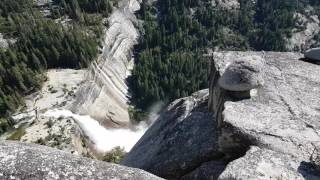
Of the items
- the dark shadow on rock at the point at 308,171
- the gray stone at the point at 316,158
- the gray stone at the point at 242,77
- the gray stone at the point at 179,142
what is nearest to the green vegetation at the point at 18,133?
the gray stone at the point at 179,142

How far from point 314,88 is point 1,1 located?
426 ft

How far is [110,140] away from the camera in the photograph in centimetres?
8594

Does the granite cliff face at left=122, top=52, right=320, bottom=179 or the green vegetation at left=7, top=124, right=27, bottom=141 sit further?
the green vegetation at left=7, top=124, right=27, bottom=141

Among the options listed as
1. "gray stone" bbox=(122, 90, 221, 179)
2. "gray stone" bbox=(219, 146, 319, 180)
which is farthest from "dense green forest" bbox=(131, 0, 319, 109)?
Result: "gray stone" bbox=(219, 146, 319, 180)

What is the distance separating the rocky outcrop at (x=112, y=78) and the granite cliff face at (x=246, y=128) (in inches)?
2419

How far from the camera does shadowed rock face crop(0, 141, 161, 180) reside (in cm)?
1675

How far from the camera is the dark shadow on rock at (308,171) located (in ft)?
60.0

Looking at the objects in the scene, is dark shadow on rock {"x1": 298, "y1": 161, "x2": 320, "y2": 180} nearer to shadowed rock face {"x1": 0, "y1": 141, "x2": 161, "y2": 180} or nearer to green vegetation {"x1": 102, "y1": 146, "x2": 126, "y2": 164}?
shadowed rock face {"x1": 0, "y1": 141, "x2": 161, "y2": 180}

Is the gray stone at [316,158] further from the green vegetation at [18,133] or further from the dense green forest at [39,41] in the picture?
the dense green forest at [39,41]

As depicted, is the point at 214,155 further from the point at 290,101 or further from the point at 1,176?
the point at 1,176

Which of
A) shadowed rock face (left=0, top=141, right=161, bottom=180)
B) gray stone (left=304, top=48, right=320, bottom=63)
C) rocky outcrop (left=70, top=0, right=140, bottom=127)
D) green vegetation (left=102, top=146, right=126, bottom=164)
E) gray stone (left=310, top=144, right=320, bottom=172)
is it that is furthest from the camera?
rocky outcrop (left=70, top=0, right=140, bottom=127)

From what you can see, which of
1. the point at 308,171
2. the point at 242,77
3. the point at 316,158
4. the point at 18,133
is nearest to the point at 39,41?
the point at 18,133

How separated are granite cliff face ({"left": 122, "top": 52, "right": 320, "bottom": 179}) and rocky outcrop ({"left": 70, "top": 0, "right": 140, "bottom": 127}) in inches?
2419

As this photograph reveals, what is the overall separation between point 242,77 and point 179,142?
5915 millimetres
